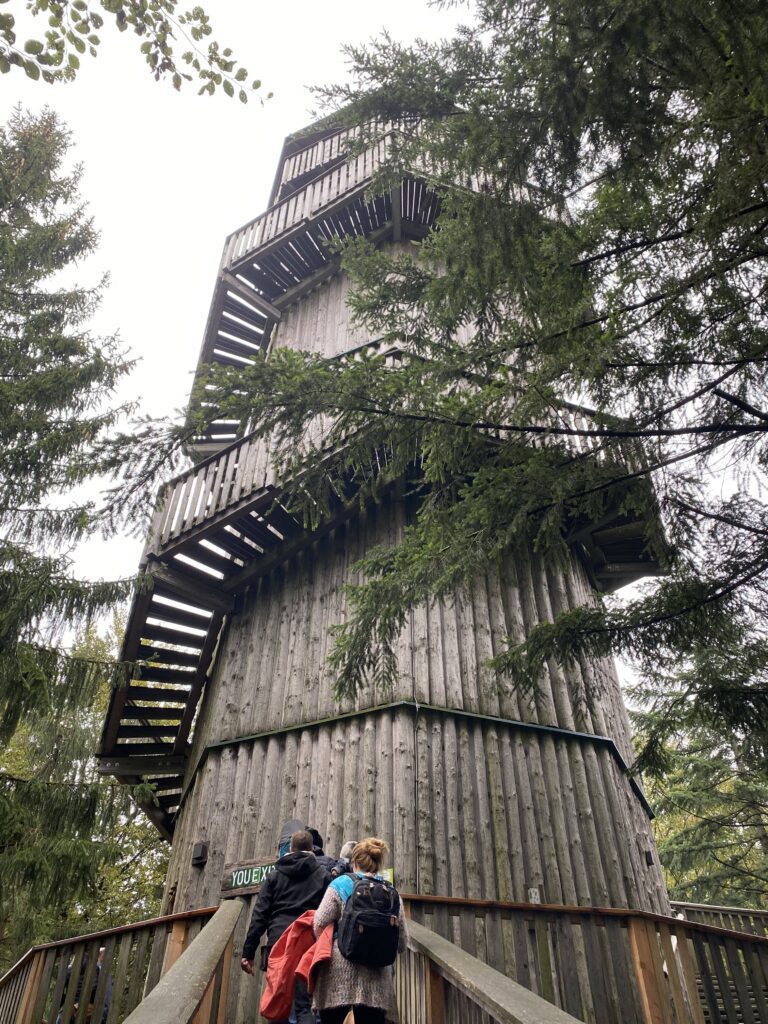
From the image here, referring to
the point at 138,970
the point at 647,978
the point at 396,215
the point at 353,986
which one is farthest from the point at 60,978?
the point at 396,215

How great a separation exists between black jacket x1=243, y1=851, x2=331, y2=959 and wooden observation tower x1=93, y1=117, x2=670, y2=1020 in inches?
67.9

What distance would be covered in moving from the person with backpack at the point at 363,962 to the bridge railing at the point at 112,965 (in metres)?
1.35

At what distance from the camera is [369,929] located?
11.2ft

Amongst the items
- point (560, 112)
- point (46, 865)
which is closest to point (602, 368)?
point (560, 112)

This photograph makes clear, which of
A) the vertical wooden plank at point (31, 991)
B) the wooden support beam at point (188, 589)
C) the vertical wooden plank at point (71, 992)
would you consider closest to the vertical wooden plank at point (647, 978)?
the vertical wooden plank at point (71, 992)

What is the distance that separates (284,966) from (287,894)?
1.68ft

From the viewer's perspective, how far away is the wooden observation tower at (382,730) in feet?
21.7

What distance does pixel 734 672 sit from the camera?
5434 mm

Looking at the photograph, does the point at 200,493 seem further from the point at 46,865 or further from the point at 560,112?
the point at 560,112

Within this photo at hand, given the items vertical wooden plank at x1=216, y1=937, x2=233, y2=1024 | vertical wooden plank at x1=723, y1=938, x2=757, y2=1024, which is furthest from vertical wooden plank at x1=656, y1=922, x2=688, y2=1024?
A: vertical wooden plank at x1=216, y1=937, x2=233, y2=1024

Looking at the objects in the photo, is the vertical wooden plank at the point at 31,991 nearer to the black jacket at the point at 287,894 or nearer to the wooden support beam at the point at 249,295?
the black jacket at the point at 287,894

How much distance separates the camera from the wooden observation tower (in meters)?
6.62

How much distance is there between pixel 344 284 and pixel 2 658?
8799mm

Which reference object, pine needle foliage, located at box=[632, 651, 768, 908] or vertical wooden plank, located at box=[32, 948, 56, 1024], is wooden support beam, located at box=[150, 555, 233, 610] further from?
pine needle foliage, located at box=[632, 651, 768, 908]
